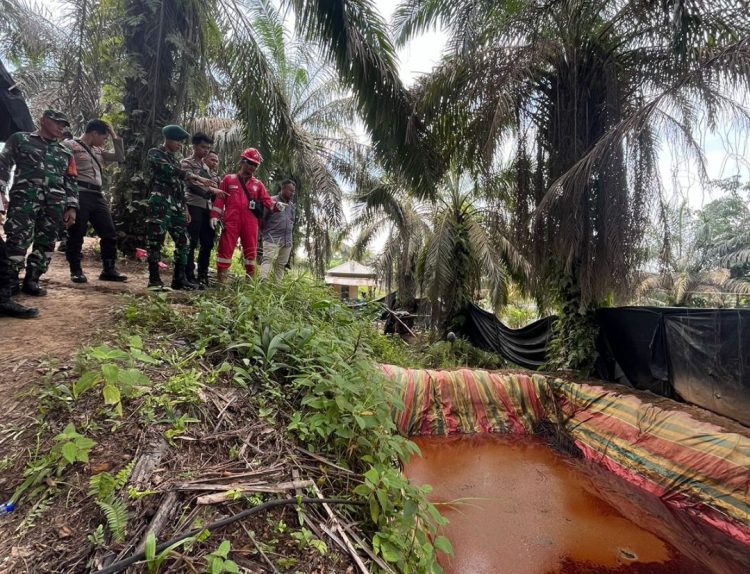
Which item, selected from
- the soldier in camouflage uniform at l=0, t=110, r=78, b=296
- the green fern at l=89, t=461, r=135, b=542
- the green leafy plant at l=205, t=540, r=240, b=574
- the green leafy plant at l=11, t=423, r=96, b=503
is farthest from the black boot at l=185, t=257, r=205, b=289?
the green leafy plant at l=205, t=540, r=240, b=574

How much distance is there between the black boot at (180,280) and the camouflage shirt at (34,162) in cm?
106

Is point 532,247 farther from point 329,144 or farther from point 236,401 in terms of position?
point 329,144

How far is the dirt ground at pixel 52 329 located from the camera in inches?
71.5

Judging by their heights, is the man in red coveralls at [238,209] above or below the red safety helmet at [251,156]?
below

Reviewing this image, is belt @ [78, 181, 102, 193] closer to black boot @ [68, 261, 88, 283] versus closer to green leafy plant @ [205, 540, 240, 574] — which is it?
black boot @ [68, 261, 88, 283]

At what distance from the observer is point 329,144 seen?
33.2 feet

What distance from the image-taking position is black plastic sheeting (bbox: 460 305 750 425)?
3.84 metres

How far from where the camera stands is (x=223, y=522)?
1246 millimetres

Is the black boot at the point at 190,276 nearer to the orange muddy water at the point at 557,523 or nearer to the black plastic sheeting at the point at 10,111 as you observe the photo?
the black plastic sheeting at the point at 10,111

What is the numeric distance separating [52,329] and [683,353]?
604cm

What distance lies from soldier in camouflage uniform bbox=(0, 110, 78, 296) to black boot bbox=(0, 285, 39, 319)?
201 mm

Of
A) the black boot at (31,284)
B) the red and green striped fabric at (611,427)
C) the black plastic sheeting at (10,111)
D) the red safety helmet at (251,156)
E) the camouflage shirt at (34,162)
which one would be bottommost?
the red and green striped fabric at (611,427)

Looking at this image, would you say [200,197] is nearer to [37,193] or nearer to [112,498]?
[37,193]

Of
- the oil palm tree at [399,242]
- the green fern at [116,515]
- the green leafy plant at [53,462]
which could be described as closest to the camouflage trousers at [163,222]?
the green leafy plant at [53,462]
